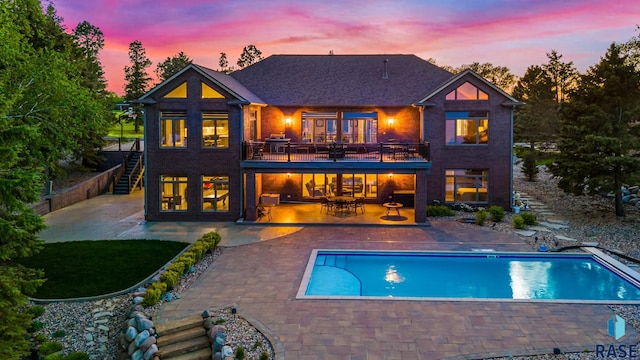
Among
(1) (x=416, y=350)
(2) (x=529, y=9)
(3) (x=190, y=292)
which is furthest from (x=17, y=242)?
(2) (x=529, y=9)

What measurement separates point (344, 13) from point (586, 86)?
15294 millimetres

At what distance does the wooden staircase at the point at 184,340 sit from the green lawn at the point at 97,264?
3554mm

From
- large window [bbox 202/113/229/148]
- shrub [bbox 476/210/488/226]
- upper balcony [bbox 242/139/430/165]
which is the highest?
large window [bbox 202/113/229/148]

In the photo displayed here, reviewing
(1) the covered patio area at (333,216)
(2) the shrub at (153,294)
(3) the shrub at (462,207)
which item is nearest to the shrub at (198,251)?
(2) the shrub at (153,294)

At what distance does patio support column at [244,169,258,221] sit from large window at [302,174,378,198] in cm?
498

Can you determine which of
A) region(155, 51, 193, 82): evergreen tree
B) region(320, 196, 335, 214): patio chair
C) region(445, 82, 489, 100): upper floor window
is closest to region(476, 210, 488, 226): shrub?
region(445, 82, 489, 100): upper floor window

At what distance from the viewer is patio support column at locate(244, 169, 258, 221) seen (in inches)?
876

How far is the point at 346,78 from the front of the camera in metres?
28.8

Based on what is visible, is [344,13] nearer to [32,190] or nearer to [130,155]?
[130,155]

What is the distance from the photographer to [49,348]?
10.2 metres

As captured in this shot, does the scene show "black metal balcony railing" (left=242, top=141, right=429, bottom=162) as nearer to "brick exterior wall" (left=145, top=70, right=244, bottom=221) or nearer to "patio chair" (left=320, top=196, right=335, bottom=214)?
"brick exterior wall" (left=145, top=70, right=244, bottom=221)

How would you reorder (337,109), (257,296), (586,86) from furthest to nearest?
(337,109) → (586,86) → (257,296)

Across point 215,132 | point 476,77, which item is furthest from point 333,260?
point 476,77

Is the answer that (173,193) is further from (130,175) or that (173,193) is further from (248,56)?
(248,56)
